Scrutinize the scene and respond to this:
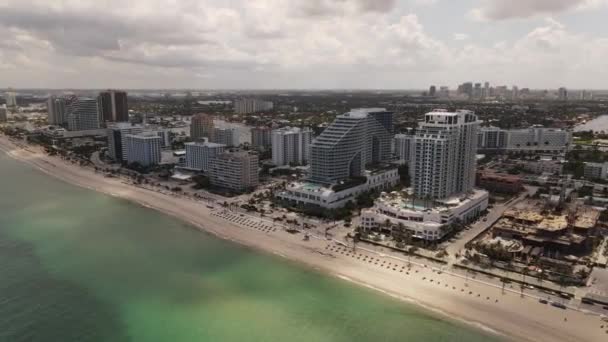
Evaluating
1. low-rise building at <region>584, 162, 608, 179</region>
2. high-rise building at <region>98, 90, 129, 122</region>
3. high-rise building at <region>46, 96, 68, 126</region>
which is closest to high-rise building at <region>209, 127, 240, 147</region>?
high-rise building at <region>98, 90, 129, 122</region>

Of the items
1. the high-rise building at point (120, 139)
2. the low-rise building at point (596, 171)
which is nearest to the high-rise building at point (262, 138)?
the high-rise building at point (120, 139)

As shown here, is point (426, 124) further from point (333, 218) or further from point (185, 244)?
point (185, 244)

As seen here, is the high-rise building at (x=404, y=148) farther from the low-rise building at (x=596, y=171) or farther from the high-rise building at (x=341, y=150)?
the low-rise building at (x=596, y=171)

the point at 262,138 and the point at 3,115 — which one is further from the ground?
the point at 3,115

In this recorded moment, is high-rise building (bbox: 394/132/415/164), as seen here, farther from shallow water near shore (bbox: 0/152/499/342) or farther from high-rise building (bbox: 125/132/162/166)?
high-rise building (bbox: 125/132/162/166)

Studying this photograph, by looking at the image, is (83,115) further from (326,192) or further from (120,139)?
(326,192)

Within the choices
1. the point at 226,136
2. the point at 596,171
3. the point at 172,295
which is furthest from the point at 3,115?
the point at 596,171
